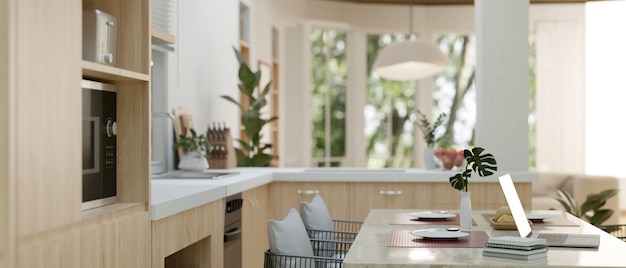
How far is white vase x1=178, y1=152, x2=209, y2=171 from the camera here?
5.34 meters

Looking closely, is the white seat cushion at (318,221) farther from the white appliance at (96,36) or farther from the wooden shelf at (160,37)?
the white appliance at (96,36)

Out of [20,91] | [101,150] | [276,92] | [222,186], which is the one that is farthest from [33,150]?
[276,92]

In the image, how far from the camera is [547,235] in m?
3.33

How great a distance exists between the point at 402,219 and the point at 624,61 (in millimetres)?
8542

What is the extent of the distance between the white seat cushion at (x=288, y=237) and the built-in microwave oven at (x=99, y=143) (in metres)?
0.57

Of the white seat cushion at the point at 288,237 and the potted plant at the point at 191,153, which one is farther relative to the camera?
the potted plant at the point at 191,153

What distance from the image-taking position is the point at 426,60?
6883 millimetres

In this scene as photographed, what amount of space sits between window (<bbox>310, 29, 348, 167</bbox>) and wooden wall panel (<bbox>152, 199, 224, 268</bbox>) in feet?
20.5

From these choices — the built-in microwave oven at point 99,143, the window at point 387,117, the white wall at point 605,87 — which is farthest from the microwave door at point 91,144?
the white wall at point 605,87

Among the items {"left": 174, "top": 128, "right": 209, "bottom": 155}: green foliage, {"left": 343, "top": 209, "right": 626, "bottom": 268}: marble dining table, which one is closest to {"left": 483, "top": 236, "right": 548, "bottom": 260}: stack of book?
{"left": 343, "top": 209, "right": 626, "bottom": 268}: marble dining table

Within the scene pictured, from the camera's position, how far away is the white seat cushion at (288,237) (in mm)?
3225

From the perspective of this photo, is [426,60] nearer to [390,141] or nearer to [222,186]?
[222,186]

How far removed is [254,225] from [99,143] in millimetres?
2234

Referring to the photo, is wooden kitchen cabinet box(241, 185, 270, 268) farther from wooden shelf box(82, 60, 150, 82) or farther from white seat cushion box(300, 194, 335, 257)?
wooden shelf box(82, 60, 150, 82)
